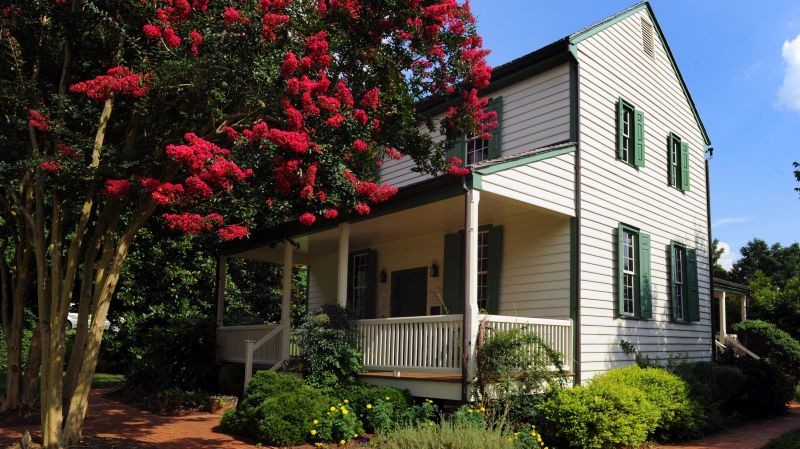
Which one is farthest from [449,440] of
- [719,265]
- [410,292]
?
[719,265]

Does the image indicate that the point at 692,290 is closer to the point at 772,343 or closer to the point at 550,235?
the point at 550,235

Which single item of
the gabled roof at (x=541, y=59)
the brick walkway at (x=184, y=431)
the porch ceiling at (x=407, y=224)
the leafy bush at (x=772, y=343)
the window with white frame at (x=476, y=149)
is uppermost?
the gabled roof at (x=541, y=59)

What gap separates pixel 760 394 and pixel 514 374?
6.60 metres

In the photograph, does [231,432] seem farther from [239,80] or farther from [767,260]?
[767,260]

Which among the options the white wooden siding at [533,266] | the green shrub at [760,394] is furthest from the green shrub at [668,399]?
the green shrub at [760,394]

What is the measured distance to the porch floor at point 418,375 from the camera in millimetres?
9637

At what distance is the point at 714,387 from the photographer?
1192cm

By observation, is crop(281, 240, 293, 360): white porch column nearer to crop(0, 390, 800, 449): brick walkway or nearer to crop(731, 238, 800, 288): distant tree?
crop(0, 390, 800, 449): brick walkway

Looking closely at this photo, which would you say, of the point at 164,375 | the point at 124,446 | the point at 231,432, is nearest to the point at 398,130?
the point at 231,432

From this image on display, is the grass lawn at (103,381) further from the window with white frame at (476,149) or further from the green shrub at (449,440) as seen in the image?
the green shrub at (449,440)

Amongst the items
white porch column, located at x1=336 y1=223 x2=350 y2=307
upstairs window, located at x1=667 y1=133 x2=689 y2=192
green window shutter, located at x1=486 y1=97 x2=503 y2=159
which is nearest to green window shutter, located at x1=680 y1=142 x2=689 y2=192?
upstairs window, located at x1=667 y1=133 x2=689 y2=192

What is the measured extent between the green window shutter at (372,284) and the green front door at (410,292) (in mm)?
520

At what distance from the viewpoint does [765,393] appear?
1280 cm

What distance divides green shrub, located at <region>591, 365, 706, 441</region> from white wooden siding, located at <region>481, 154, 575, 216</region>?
280 centimetres
